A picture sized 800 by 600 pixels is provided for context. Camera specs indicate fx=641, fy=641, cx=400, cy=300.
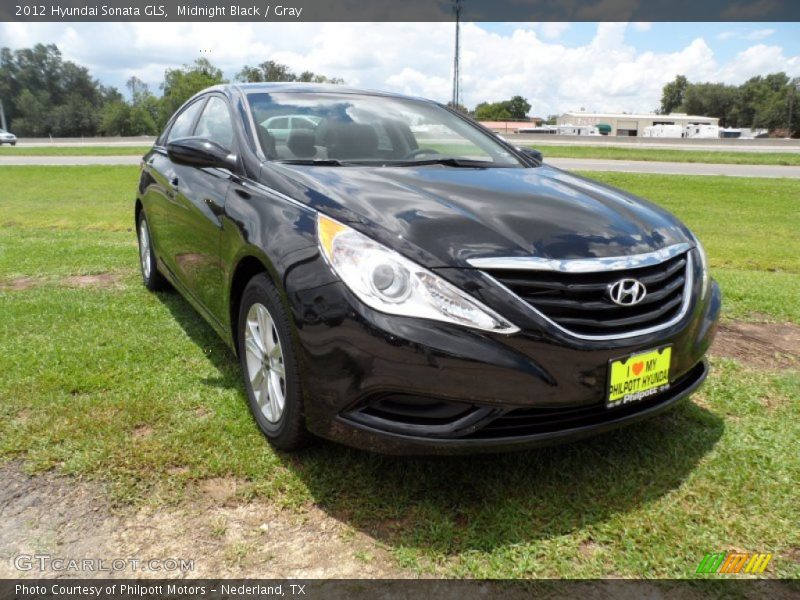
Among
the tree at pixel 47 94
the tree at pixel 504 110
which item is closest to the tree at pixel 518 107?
the tree at pixel 504 110

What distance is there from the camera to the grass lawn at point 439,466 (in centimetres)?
219

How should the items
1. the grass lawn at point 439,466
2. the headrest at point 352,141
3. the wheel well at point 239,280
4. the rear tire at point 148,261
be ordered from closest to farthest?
the grass lawn at point 439,466 → the wheel well at point 239,280 → the headrest at point 352,141 → the rear tire at point 148,261

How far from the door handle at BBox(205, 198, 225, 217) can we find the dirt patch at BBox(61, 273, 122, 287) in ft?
9.10

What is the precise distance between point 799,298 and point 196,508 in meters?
4.78

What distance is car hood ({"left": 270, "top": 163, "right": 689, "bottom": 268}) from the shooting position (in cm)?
222

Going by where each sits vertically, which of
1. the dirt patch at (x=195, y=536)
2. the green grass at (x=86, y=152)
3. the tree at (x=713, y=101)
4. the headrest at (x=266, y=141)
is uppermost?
the tree at (x=713, y=101)

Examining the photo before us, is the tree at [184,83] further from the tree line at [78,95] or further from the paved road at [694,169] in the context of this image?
the paved road at [694,169]

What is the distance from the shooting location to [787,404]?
10.6 ft

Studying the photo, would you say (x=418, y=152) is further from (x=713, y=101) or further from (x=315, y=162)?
(x=713, y=101)

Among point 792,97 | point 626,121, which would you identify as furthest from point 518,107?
point 792,97

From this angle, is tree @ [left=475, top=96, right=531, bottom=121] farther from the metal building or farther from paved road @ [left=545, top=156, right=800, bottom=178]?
paved road @ [left=545, top=156, right=800, bottom=178]

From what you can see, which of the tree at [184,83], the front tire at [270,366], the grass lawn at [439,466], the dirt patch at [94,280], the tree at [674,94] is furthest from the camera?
the tree at [674,94]

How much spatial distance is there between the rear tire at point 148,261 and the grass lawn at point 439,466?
69 cm

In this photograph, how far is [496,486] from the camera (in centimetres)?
249
